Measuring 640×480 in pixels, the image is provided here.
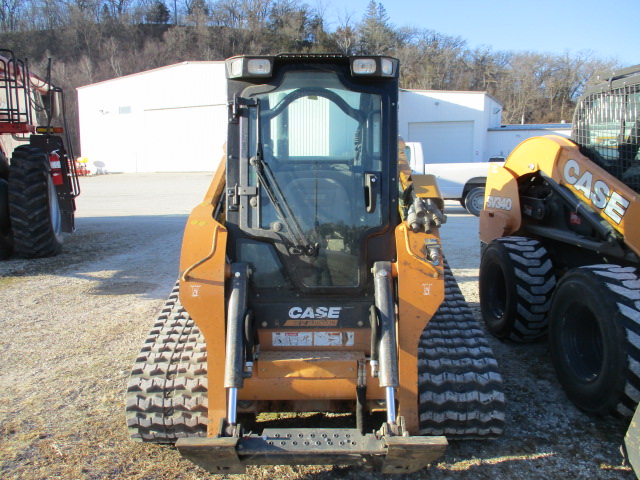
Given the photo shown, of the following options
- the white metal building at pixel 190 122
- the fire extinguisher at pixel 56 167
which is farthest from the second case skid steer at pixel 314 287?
the white metal building at pixel 190 122

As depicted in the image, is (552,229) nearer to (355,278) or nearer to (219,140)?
(355,278)

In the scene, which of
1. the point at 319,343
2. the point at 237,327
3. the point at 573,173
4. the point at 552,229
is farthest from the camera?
the point at 552,229

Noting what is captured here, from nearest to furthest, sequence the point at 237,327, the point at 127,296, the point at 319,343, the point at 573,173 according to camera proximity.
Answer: the point at 237,327 → the point at 319,343 → the point at 573,173 → the point at 127,296

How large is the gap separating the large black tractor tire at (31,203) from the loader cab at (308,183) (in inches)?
239

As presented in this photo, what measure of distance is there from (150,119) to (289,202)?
122 feet

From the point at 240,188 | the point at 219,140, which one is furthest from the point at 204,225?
the point at 219,140

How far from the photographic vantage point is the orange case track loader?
3.42m

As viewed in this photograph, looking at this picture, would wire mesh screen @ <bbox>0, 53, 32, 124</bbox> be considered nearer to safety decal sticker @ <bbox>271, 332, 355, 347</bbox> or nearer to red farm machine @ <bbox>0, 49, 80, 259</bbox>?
red farm machine @ <bbox>0, 49, 80, 259</bbox>

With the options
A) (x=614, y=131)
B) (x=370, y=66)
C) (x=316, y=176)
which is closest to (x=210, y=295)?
(x=316, y=176)

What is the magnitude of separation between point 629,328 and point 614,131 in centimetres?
191

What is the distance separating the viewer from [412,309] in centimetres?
315

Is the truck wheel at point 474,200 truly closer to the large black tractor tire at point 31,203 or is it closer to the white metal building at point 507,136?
the large black tractor tire at point 31,203

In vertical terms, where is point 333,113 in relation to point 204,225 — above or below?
above

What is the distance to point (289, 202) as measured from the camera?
3453 mm
